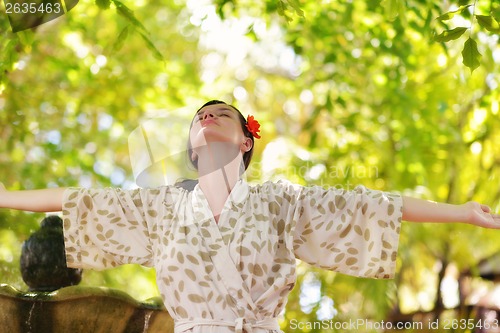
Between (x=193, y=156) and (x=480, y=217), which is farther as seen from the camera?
(x=193, y=156)

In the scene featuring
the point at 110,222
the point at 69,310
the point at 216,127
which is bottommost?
the point at 69,310

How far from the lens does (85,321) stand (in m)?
2.52

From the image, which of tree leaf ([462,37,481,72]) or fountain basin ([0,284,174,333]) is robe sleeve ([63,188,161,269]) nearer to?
fountain basin ([0,284,174,333])

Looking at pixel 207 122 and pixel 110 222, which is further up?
pixel 207 122

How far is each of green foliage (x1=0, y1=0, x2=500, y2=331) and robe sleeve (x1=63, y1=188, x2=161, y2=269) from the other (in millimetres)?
1760

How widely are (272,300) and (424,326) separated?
187 inches

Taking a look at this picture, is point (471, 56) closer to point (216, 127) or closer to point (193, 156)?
point (216, 127)

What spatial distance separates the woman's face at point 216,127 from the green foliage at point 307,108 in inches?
66.3

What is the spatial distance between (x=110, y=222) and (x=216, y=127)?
0.46 m

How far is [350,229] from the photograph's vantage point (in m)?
2.33

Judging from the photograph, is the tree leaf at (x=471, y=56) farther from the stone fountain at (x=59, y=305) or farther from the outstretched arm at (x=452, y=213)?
the stone fountain at (x=59, y=305)

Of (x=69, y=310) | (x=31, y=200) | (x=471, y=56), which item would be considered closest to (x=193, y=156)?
(x=31, y=200)

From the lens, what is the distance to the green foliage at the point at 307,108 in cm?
519

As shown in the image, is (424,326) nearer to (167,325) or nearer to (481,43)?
(481,43)
